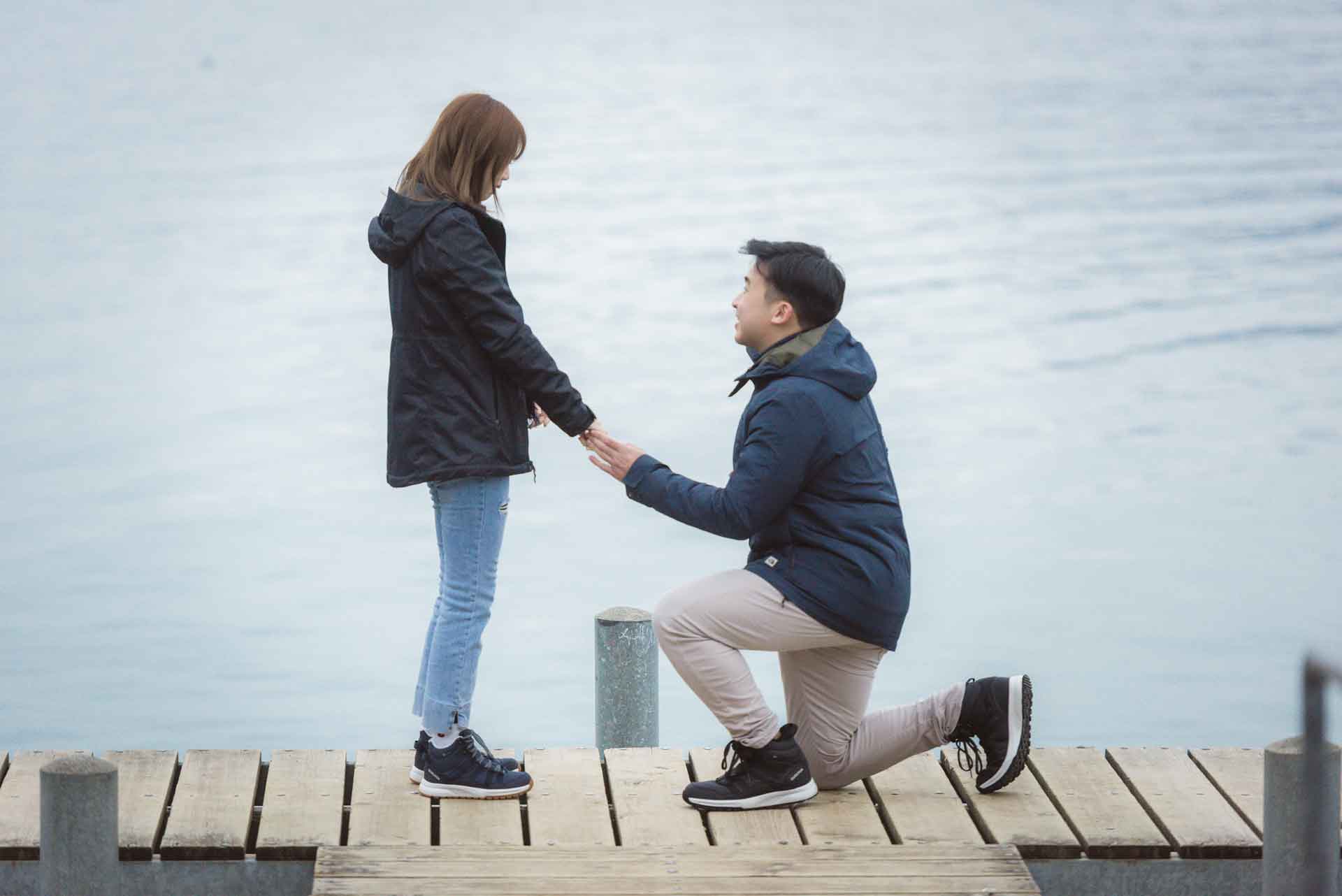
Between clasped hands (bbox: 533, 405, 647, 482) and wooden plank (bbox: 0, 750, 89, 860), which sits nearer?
wooden plank (bbox: 0, 750, 89, 860)

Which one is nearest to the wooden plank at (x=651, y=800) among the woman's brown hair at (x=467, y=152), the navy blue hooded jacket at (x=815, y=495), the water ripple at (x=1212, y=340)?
the navy blue hooded jacket at (x=815, y=495)

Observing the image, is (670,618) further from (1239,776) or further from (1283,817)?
(1239,776)

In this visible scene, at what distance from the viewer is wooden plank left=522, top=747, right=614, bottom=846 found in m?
4.20

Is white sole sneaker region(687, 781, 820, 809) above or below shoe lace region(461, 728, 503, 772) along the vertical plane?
below

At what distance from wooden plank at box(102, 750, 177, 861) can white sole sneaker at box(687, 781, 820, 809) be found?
111 cm

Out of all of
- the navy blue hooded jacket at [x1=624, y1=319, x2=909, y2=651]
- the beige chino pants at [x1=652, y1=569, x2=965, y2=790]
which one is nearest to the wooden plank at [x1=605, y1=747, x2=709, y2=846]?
the beige chino pants at [x1=652, y1=569, x2=965, y2=790]

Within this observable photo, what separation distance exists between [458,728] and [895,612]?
957mm

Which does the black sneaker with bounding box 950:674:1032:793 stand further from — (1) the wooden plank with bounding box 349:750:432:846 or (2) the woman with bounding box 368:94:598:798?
(1) the wooden plank with bounding box 349:750:432:846

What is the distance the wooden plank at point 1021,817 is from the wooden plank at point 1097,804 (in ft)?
0.09

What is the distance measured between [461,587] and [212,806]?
700 mm

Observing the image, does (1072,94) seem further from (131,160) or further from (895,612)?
(895,612)

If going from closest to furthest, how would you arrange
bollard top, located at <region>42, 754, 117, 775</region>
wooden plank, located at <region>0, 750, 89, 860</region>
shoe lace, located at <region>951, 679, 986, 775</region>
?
bollard top, located at <region>42, 754, 117, 775</region>
wooden plank, located at <region>0, 750, 89, 860</region>
shoe lace, located at <region>951, 679, 986, 775</region>

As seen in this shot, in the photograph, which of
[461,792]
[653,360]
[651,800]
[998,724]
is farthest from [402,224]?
[653,360]

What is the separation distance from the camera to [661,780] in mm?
4520
